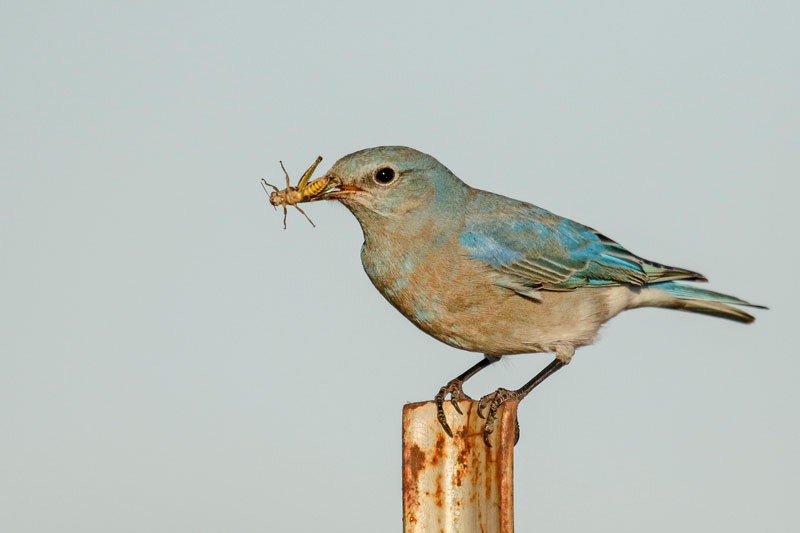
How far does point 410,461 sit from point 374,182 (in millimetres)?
3059

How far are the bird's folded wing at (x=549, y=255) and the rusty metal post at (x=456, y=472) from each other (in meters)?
2.63

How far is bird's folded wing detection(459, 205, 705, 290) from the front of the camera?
7934 millimetres

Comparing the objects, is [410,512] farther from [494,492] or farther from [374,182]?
[374,182]

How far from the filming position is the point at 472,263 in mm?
7766

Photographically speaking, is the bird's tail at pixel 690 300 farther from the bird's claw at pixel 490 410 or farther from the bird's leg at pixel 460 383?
the bird's claw at pixel 490 410

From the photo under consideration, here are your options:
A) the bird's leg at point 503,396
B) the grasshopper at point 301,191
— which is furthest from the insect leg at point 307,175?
the bird's leg at point 503,396

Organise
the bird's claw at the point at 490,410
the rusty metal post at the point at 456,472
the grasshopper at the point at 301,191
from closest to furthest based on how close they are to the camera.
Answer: the rusty metal post at the point at 456,472 → the bird's claw at the point at 490,410 → the grasshopper at the point at 301,191

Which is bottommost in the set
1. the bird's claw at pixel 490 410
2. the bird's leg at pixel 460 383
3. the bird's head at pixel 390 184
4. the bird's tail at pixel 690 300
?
the bird's claw at pixel 490 410

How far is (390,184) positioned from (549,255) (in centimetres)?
134

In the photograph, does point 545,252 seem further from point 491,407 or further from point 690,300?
point 491,407

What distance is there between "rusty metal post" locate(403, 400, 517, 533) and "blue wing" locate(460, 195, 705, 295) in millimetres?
2642

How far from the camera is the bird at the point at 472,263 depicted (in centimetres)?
765

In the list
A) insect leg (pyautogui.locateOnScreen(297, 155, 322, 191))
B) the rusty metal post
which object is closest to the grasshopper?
insect leg (pyautogui.locateOnScreen(297, 155, 322, 191))

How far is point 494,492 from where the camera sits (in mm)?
4621
